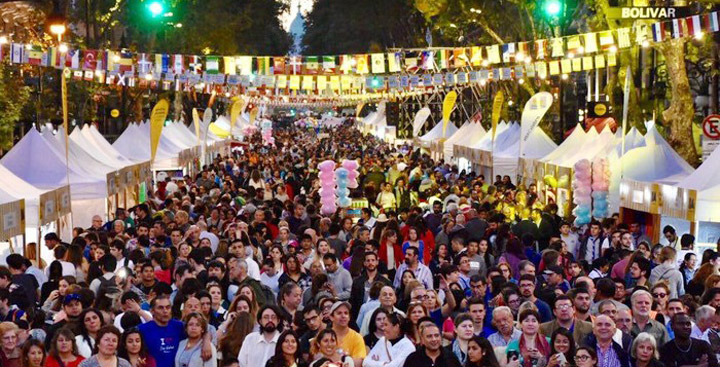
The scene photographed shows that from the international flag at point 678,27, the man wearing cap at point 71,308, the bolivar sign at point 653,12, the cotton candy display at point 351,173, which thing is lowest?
the man wearing cap at point 71,308

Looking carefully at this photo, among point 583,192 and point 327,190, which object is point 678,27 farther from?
point 327,190

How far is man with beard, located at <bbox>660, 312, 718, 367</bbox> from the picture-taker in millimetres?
9945

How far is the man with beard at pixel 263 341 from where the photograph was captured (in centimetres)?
1010

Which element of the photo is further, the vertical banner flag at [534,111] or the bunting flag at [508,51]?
the bunting flag at [508,51]

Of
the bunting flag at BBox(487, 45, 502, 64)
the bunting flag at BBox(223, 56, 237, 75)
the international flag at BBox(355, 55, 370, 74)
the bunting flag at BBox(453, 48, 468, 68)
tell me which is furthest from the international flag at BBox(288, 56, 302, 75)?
the bunting flag at BBox(487, 45, 502, 64)

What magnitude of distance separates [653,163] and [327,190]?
20.3 feet

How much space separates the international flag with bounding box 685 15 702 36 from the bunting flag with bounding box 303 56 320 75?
14.3 metres

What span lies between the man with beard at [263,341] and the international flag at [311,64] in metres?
23.5

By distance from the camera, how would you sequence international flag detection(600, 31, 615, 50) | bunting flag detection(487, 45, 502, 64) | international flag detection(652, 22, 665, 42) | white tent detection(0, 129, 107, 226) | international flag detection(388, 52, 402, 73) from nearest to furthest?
1. white tent detection(0, 129, 107, 226)
2. international flag detection(652, 22, 665, 42)
3. international flag detection(600, 31, 615, 50)
4. bunting flag detection(487, 45, 502, 64)
5. international flag detection(388, 52, 402, 73)

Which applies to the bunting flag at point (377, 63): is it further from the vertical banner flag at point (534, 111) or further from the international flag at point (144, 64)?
the international flag at point (144, 64)

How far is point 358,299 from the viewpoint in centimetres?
1334

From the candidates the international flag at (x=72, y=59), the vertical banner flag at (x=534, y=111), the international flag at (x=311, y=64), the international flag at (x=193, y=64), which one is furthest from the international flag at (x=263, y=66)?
the international flag at (x=72, y=59)

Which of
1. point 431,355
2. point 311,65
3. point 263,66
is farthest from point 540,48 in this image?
point 431,355

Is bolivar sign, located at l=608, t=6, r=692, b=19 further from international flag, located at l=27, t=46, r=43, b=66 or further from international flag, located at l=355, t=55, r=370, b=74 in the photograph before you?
international flag, located at l=355, t=55, r=370, b=74
